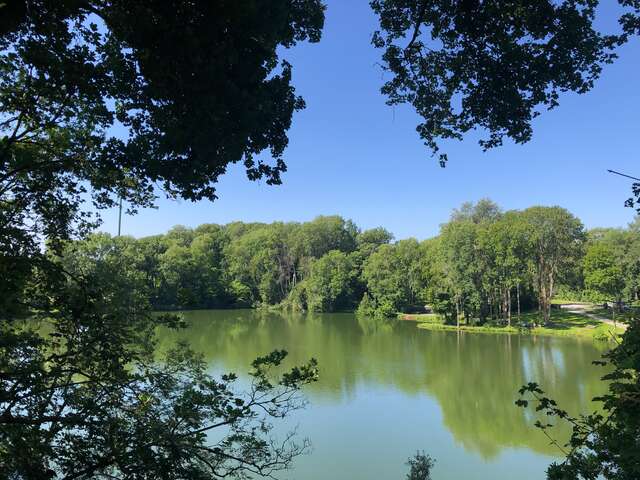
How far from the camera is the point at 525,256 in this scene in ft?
102

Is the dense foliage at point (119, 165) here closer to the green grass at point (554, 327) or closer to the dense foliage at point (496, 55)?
the dense foliage at point (496, 55)

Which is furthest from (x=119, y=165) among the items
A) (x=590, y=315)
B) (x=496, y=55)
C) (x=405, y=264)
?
(x=405, y=264)

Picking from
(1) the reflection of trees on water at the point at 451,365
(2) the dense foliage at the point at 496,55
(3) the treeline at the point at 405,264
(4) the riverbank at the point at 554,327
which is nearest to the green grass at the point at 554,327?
(4) the riverbank at the point at 554,327

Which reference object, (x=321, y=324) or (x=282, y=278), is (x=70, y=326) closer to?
(x=321, y=324)

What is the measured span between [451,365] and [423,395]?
5456 mm

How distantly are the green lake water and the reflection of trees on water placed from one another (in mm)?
44

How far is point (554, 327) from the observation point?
29.4 meters

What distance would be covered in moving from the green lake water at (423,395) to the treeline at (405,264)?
5.23 m

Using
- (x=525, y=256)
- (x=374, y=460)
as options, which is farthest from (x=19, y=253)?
(x=525, y=256)

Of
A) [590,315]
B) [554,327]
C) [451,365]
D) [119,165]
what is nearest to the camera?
[119,165]

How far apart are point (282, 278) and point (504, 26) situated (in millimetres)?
49352

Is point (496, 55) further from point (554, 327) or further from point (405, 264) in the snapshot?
point (405, 264)

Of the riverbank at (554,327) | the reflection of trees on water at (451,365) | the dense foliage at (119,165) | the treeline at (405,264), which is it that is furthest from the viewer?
the treeline at (405,264)

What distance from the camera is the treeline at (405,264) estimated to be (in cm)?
3022
